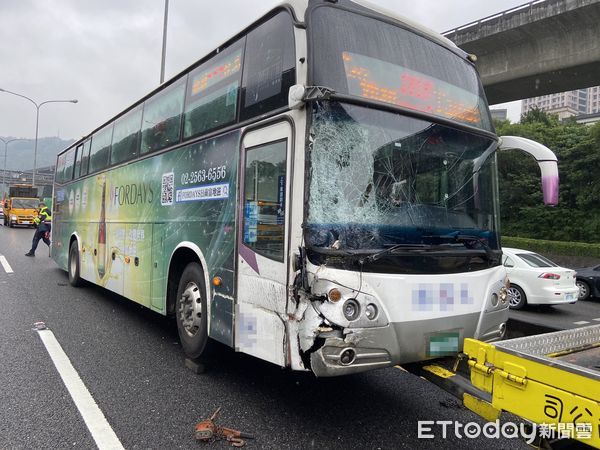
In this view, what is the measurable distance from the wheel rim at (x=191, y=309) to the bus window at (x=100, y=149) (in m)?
4.09

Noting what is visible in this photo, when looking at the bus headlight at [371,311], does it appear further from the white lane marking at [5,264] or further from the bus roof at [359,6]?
the white lane marking at [5,264]

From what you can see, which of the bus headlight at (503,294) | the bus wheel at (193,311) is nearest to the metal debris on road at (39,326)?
the bus wheel at (193,311)

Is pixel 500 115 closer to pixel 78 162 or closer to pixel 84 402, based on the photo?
pixel 78 162

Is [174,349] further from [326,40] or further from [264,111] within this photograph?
[326,40]

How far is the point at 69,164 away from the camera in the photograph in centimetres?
1065

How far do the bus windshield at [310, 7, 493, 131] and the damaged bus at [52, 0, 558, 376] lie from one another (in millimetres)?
14

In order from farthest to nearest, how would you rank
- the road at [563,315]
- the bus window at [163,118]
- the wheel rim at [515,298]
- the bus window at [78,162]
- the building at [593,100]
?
1. the building at [593,100]
2. the wheel rim at [515,298]
3. the bus window at [78,162]
4. the road at [563,315]
5. the bus window at [163,118]

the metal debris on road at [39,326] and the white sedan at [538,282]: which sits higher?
the white sedan at [538,282]

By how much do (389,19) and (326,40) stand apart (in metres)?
0.89

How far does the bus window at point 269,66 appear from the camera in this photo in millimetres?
3581

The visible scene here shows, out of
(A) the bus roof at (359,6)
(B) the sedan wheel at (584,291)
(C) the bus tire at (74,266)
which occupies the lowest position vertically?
(B) the sedan wheel at (584,291)

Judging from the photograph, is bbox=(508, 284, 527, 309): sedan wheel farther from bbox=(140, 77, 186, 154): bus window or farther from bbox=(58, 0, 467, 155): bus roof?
bbox=(140, 77, 186, 154): bus window

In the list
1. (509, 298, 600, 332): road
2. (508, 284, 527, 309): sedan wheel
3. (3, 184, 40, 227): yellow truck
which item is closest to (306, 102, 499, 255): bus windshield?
(509, 298, 600, 332): road

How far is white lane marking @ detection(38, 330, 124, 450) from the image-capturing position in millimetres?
3256
